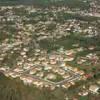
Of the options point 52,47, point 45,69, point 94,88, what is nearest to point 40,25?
point 52,47

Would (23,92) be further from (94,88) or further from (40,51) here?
(40,51)

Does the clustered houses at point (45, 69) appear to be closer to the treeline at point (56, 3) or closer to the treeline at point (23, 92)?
the treeline at point (23, 92)

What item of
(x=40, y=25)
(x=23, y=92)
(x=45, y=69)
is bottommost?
(x=23, y=92)

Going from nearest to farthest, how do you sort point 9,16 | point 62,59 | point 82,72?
1. point 82,72
2. point 62,59
3. point 9,16

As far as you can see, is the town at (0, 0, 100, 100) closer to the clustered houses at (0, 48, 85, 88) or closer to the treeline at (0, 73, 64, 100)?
the clustered houses at (0, 48, 85, 88)

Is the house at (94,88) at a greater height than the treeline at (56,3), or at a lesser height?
lesser

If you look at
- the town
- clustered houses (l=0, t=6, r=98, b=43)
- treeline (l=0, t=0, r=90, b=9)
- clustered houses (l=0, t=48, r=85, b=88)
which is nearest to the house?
the town

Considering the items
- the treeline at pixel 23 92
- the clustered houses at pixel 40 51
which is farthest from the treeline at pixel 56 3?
the treeline at pixel 23 92

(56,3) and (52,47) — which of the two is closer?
(52,47)

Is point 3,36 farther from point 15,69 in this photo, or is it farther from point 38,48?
point 15,69

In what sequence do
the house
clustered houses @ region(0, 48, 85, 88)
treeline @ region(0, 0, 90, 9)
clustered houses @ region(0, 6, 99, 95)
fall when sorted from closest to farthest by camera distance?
the house
clustered houses @ region(0, 48, 85, 88)
clustered houses @ region(0, 6, 99, 95)
treeline @ region(0, 0, 90, 9)

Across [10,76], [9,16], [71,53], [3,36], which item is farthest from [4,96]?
[9,16]
